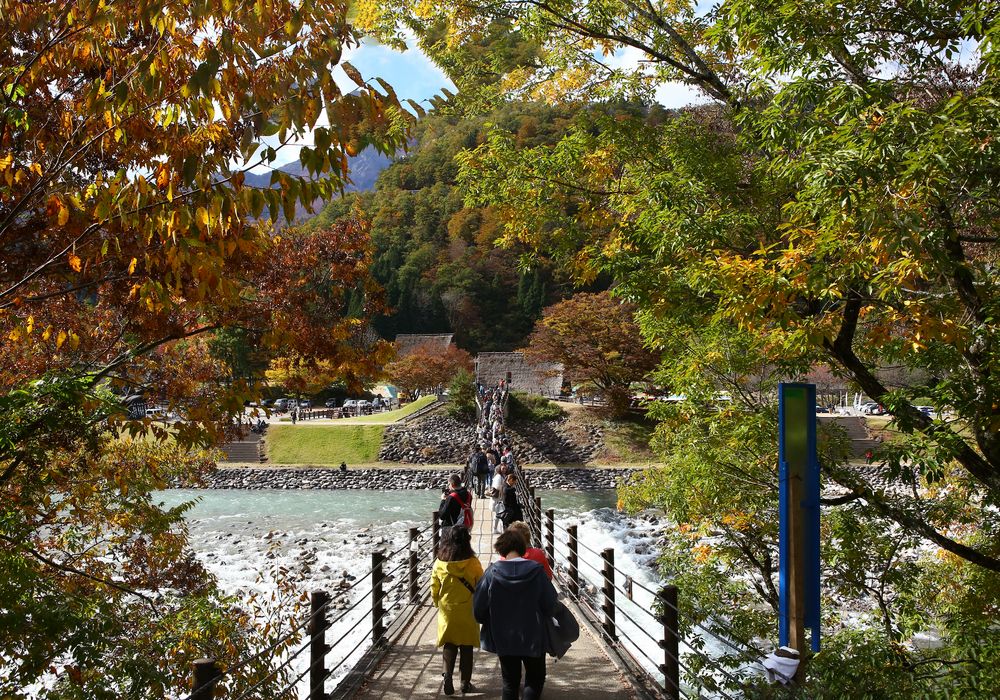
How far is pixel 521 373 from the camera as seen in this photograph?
43.3 metres

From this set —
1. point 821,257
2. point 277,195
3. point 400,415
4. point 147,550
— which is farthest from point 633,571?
point 400,415

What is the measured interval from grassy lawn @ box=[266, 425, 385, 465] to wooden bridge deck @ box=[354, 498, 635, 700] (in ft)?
81.3

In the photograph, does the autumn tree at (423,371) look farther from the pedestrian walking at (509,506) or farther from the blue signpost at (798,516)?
the blue signpost at (798,516)

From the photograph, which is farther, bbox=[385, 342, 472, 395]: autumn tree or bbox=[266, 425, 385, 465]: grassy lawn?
bbox=[385, 342, 472, 395]: autumn tree

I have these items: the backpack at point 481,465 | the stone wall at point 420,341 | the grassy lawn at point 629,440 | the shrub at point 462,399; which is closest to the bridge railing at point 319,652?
the backpack at point 481,465

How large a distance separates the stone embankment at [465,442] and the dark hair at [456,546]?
2551 cm

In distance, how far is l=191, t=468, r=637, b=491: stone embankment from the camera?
2725 centimetres

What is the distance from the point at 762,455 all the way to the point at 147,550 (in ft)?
19.1

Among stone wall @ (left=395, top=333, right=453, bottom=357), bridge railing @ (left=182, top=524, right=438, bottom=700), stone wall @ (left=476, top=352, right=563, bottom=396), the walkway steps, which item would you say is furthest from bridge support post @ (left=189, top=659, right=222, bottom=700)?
stone wall @ (left=395, top=333, right=453, bottom=357)

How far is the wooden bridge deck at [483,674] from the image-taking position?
4.86m

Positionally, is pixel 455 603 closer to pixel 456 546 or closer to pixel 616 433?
pixel 456 546

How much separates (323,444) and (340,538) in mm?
Result: 14089

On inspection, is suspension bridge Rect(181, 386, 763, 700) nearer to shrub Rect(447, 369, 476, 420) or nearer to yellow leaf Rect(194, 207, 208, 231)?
yellow leaf Rect(194, 207, 208, 231)

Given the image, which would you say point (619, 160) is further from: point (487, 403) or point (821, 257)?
point (487, 403)
